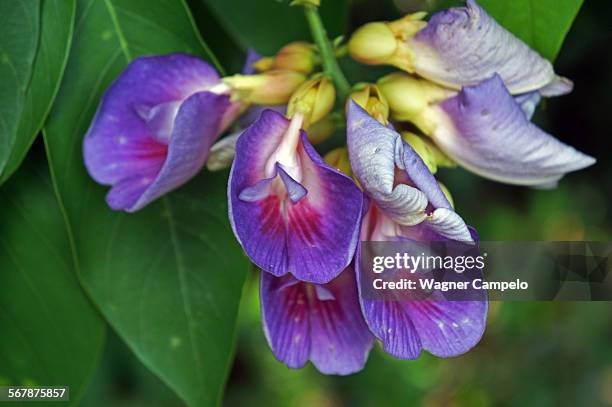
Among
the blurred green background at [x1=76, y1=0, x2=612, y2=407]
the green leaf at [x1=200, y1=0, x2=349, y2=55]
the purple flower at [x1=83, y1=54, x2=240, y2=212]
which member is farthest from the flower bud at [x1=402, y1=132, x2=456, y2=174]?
the blurred green background at [x1=76, y1=0, x2=612, y2=407]

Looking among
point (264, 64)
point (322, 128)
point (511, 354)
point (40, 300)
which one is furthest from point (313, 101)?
point (511, 354)

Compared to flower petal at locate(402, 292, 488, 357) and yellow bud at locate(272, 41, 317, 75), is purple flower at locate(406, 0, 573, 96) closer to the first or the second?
yellow bud at locate(272, 41, 317, 75)

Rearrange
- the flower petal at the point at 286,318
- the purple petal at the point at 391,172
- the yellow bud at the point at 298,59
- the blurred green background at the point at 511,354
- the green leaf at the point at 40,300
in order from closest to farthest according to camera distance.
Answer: the purple petal at the point at 391,172 < the flower petal at the point at 286,318 < the yellow bud at the point at 298,59 < the green leaf at the point at 40,300 < the blurred green background at the point at 511,354

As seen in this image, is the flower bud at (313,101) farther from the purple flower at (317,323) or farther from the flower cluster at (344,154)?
the purple flower at (317,323)

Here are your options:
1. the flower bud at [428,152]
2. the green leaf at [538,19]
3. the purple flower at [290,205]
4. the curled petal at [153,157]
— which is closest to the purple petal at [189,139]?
the curled petal at [153,157]

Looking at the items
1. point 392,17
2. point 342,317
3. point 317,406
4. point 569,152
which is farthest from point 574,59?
point 317,406

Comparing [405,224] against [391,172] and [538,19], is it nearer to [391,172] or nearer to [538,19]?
[391,172]
